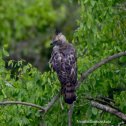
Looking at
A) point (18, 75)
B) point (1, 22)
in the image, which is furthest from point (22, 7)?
point (18, 75)

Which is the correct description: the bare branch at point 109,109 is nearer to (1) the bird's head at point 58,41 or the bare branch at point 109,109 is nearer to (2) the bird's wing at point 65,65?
(2) the bird's wing at point 65,65

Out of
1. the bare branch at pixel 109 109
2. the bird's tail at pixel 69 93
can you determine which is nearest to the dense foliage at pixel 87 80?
the bare branch at pixel 109 109

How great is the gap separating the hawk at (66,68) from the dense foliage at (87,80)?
153 millimetres

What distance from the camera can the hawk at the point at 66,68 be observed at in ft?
29.1

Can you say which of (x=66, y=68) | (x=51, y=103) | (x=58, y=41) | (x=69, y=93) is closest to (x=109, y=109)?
(x=69, y=93)

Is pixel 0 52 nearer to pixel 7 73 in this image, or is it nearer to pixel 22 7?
pixel 7 73

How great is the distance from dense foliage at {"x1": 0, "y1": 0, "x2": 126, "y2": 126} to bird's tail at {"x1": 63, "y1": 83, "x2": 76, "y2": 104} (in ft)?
0.68

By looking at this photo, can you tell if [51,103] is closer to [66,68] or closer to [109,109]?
[66,68]

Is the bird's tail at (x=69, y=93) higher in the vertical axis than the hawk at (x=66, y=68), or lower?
lower

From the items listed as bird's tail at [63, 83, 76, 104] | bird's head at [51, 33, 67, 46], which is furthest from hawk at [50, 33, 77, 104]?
bird's head at [51, 33, 67, 46]

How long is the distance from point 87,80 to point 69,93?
0.61 meters

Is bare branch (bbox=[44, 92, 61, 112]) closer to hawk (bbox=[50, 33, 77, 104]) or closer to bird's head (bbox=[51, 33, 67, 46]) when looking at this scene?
hawk (bbox=[50, 33, 77, 104])

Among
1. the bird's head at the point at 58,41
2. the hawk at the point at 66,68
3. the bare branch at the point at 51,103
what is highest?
the bird's head at the point at 58,41

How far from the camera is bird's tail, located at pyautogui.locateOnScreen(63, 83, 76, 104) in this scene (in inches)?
345
